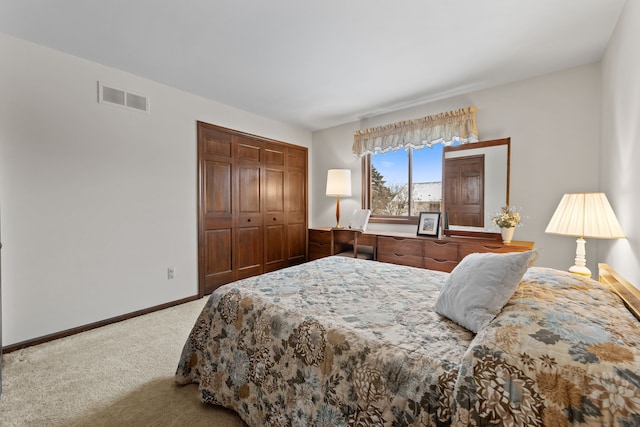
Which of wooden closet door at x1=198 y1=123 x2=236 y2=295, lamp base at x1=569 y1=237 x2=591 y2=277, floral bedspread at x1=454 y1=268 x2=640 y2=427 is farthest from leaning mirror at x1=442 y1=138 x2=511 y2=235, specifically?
wooden closet door at x1=198 y1=123 x2=236 y2=295

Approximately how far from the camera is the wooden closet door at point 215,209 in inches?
135

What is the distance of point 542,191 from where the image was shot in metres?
2.85

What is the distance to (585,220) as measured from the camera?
6.31 feet

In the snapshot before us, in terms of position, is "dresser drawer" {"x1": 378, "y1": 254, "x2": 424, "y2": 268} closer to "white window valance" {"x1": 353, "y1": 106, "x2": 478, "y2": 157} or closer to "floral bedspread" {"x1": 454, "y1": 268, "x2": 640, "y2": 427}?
"white window valance" {"x1": 353, "y1": 106, "x2": 478, "y2": 157}

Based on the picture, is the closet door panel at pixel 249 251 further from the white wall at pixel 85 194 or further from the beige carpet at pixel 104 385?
the beige carpet at pixel 104 385

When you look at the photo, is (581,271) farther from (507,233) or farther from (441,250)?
(441,250)

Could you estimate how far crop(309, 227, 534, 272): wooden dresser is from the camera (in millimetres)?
2844

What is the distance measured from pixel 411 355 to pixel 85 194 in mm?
2992

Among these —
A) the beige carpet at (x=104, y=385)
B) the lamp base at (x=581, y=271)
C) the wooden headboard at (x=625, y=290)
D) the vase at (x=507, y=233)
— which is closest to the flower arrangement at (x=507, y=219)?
the vase at (x=507, y=233)

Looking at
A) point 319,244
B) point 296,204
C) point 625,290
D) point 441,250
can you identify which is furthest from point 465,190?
point 296,204

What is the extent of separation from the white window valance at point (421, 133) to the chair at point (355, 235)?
92 centimetres

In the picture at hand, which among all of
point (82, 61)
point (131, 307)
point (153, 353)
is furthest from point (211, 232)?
point (82, 61)

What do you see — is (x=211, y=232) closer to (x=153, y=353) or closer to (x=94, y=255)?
(x=94, y=255)

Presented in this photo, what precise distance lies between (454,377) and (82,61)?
3.56 meters
